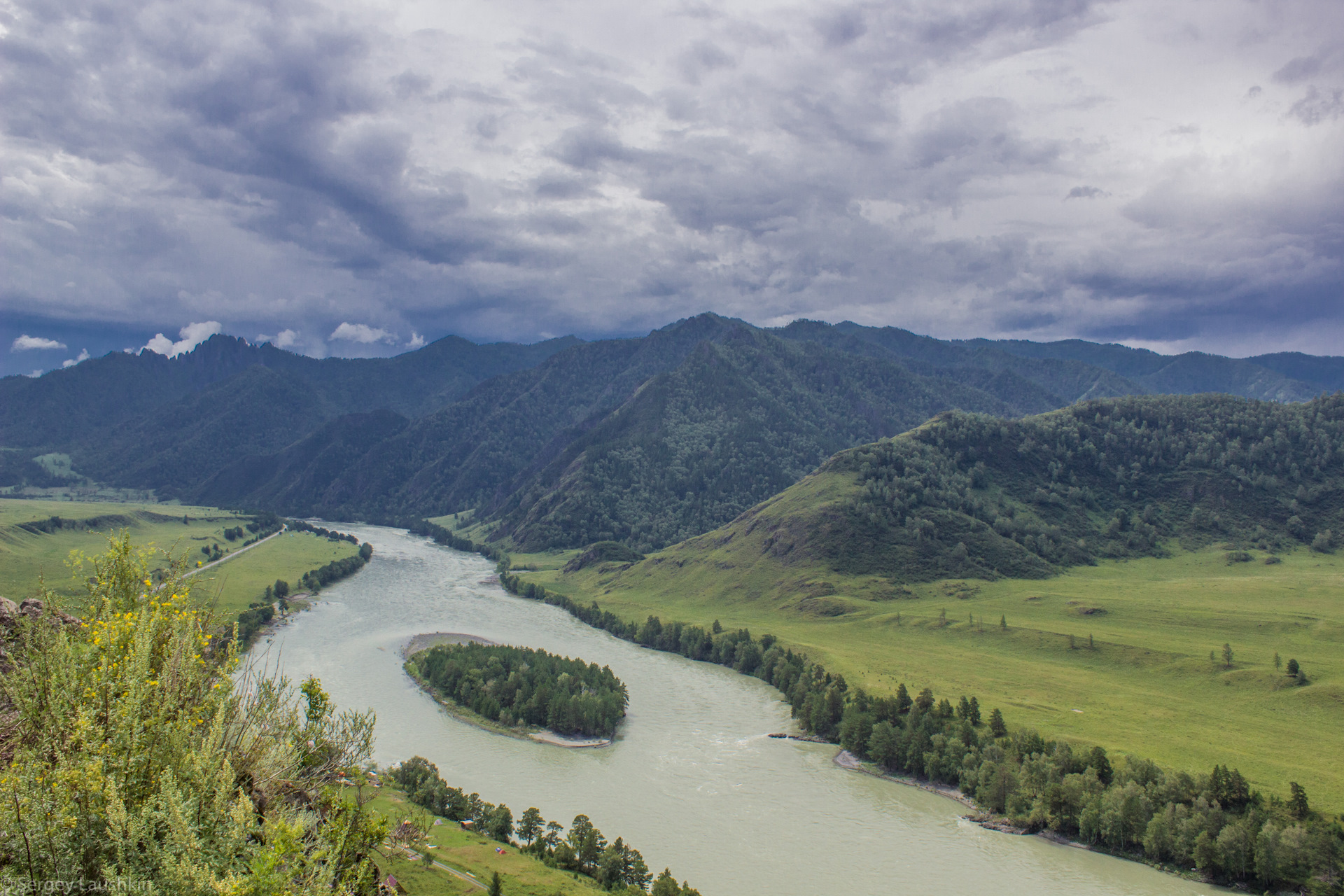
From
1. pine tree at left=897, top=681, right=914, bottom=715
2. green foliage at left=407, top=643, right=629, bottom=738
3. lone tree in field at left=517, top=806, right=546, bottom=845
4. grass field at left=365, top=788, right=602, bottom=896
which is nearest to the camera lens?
grass field at left=365, top=788, right=602, bottom=896

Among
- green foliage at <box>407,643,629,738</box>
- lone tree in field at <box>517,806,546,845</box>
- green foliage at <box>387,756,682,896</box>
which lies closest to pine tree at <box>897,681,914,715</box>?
green foliage at <box>407,643,629,738</box>

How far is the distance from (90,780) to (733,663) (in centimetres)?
13753

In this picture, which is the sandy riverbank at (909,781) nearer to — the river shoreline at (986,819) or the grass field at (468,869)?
the river shoreline at (986,819)

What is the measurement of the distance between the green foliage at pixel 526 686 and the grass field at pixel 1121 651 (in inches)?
1698

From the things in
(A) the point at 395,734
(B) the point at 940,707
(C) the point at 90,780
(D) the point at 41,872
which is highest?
(C) the point at 90,780

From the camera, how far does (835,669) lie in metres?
130

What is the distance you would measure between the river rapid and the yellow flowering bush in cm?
3034

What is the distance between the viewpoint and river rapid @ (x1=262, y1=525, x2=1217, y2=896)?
220ft

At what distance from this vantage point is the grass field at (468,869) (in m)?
55.8

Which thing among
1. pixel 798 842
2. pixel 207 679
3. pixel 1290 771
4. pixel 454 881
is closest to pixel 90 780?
pixel 207 679

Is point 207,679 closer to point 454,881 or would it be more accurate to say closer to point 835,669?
point 454,881

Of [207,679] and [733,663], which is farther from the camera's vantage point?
[733,663]

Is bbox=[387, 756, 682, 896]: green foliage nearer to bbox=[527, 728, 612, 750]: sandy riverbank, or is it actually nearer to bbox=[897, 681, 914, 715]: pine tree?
bbox=[527, 728, 612, 750]: sandy riverbank

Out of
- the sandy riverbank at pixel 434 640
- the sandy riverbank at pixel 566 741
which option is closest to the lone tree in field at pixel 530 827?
the sandy riverbank at pixel 566 741
